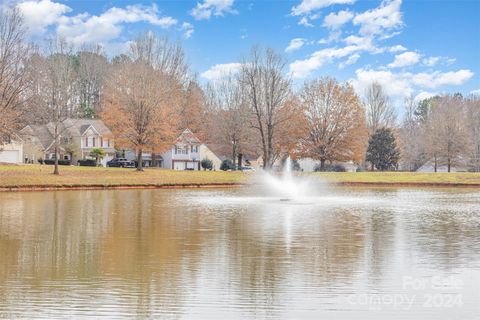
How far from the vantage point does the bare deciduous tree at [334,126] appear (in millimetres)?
77125

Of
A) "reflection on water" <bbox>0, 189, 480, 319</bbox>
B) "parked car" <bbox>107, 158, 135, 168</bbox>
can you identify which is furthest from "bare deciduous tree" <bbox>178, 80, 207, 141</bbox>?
"reflection on water" <bbox>0, 189, 480, 319</bbox>

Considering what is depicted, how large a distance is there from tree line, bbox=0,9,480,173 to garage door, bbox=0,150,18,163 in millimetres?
5846

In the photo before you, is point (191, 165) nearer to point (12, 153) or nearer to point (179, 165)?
point (179, 165)

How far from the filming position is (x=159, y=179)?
54.7 metres

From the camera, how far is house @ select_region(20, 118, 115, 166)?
8262 cm

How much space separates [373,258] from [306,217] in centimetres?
1012

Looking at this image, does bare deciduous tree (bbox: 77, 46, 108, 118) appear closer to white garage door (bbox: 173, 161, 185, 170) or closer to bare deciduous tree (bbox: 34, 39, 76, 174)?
white garage door (bbox: 173, 161, 185, 170)

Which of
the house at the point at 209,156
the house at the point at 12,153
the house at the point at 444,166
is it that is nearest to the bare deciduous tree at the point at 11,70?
the house at the point at 12,153

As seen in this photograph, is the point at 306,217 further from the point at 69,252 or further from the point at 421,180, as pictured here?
the point at 421,180

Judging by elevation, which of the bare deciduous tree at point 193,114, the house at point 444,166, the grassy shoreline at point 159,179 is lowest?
the grassy shoreline at point 159,179

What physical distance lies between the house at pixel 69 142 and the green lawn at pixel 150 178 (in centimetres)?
2249

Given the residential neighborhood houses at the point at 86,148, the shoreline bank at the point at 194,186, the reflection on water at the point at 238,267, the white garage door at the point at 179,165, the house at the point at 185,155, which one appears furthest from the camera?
the white garage door at the point at 179,165

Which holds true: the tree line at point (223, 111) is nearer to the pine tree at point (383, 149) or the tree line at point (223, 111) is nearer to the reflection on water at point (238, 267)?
the pine tree at point (383, 149)

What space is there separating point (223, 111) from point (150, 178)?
39.1m
